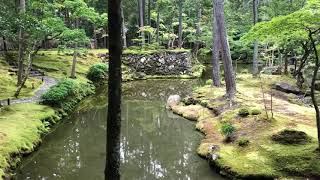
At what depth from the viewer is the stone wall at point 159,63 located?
1789 inches

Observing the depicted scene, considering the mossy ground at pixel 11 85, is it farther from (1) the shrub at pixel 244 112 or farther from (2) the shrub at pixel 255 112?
(2) the shrub at pixel 255 112

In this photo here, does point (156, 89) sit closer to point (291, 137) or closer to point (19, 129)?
point (19, 129)

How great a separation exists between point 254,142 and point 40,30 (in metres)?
13.9

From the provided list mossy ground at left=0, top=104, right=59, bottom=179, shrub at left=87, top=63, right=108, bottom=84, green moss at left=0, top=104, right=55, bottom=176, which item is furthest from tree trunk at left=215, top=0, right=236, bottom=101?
shrub at left=87, top=63, right=108, bottom=84

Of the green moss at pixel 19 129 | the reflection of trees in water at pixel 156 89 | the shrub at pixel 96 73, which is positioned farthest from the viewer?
the shrub at pixel 96 73

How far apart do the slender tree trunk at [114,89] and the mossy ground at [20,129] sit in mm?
5857

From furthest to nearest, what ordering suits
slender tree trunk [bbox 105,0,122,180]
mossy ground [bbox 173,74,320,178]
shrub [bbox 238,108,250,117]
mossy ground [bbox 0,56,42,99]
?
mossy ground [bbox 0,56,42,99] < shrub [bbox 238,108,250,117] < mossy ground [bbox 173,74,320,178] < slender tree trunk [bbox 105,0,122,180]

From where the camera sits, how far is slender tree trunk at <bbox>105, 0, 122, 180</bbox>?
793cm

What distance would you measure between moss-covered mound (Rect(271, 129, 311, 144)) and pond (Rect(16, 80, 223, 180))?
118 inches

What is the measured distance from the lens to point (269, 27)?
1286 cm

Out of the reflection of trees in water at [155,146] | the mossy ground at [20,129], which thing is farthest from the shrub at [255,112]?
the mossy ground at [20,129]

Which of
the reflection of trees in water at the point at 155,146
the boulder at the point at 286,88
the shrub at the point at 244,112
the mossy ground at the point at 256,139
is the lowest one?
the reflection of trees in water at the point at 155,146

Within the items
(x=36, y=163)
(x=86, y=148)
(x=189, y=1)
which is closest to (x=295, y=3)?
(x=189, y=1)

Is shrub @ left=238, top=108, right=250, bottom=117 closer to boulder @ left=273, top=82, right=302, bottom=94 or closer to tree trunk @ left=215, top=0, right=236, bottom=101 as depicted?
tree trunk @ left=215, top=0, right=236, bottom=101
